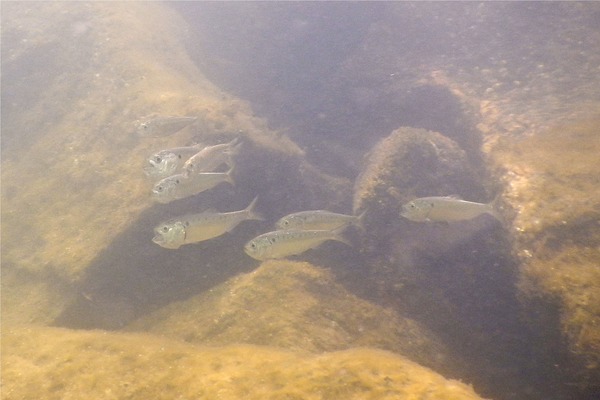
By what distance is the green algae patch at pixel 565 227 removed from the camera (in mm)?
4293

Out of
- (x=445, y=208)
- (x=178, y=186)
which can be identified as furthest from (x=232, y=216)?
(x=445, y=208)

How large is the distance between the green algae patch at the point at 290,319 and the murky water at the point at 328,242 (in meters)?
0.04

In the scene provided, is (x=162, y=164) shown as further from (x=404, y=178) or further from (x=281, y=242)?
(x=404, y=178)

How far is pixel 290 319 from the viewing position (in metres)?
5.14

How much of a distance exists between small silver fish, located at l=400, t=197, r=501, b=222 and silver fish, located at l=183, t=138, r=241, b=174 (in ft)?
9.93

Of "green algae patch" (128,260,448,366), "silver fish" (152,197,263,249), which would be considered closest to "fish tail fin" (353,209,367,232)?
"green algae patch" (128,260,448,366)

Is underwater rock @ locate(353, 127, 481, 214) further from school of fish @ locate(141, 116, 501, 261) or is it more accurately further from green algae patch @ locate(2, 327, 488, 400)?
green algae patch @ locate(2, 327, 488, 400)

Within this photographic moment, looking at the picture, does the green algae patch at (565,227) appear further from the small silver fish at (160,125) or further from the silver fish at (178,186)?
the small silver fish at (160,125)

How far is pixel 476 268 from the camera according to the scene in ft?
22.6

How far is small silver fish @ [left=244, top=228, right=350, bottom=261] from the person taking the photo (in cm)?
483

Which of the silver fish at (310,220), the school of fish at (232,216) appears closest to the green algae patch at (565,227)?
the school of fish at (232,216)

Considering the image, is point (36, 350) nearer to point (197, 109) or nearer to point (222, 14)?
point (197, 109)

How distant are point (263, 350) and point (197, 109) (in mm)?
5977

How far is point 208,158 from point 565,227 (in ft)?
17.0
